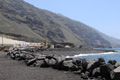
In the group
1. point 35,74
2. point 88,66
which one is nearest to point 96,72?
point 88,66

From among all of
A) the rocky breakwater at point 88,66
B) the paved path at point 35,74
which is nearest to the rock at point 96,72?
the rocky breakwater at point 88,66

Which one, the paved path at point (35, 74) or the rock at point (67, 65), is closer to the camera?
the paved path at point (35, 74)

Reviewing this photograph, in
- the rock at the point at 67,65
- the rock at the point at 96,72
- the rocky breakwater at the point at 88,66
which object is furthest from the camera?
the rock at the point at 67,65

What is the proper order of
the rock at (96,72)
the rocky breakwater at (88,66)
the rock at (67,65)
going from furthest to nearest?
the rock at (67,65) < the rock at (96,72) < the rocky breakwater at (88,66)

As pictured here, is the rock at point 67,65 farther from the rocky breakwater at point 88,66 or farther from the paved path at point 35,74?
the paved path at point 35,74

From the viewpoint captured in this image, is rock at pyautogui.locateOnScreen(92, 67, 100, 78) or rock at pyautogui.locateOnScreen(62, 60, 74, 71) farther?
rock at pyautogui.locateOnScreen(62, 60, 74, 71)

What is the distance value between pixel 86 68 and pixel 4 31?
15486 centimetres

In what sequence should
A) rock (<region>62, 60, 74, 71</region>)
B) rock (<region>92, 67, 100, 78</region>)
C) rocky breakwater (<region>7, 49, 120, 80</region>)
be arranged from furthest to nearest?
rock (<region>62, 60, 74, 71</region>) → rock (<region>92, 67, 100, 78</region>) → rocky breakwater (<region>7, 49, 120, 80</region>)

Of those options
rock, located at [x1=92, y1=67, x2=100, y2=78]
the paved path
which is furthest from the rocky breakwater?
the paved path

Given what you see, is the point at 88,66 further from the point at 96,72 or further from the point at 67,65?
the point at 67,65

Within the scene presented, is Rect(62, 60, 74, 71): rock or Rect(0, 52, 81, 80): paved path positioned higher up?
Rect(62, 60, 74, 71): rock

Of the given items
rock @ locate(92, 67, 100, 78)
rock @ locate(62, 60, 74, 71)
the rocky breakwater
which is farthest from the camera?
rock @ locate(62, 60, 74, 71)

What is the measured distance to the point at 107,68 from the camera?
10.8 m

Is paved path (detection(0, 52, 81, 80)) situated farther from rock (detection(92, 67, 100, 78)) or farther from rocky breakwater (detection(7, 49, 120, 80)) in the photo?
rock (detection(92, 67, 100, 78))
